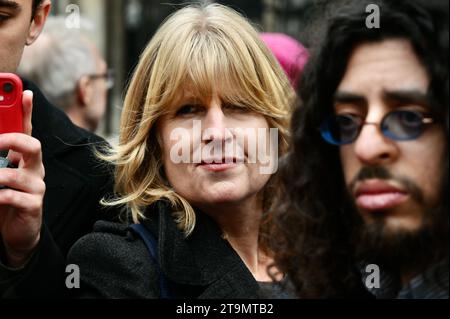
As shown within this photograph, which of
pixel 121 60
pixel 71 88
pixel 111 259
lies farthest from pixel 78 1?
pixel 111 259

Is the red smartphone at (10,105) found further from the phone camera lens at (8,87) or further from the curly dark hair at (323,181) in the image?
the curly dark hair at (323,181)

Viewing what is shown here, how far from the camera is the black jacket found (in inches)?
105

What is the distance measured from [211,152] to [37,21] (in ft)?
3.19

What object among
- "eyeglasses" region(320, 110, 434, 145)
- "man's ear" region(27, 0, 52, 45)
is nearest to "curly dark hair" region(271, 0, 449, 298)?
"eyeglasses" region(320, 110, 434, 145)

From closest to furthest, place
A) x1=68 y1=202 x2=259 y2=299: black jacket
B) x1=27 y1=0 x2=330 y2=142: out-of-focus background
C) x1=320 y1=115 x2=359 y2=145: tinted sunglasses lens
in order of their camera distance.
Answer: x1=320 y1=115 x2=359 y2=145: tinted sunglasses lens → x1=68 y1=202 x2=259 y2=299: black jacket → x1=27 y1=0 x2=330 y2=142: out-of-focus background

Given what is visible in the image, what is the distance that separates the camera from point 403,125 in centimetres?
208

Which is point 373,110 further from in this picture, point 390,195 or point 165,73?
point 165,73

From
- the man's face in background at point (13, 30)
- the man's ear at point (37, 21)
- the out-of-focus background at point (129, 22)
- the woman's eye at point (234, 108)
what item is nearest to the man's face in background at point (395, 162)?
the woman's eye at point (234, 108)

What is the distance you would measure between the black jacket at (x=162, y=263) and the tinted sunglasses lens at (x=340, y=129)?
67 cm

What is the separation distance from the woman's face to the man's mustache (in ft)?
2.56

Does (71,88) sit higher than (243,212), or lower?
higher

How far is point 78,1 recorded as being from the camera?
11445 mm

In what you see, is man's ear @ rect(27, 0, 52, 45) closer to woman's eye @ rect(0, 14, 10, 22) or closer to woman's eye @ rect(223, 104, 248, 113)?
woman's eye @ rect(0, 14, 10, 22)

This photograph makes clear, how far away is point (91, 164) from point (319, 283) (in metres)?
1.21
